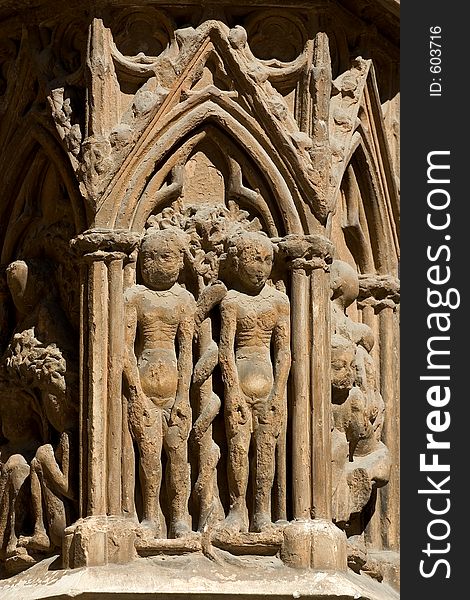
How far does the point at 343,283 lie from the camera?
1363 cm

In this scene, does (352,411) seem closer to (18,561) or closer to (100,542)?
(100,542)

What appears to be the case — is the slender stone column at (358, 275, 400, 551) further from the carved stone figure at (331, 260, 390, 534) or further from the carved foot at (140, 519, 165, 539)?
the carved foot at (140, 519, 165, 539)

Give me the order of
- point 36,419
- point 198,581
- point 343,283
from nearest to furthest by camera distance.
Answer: point 198,581, point 36,419, point 343,283

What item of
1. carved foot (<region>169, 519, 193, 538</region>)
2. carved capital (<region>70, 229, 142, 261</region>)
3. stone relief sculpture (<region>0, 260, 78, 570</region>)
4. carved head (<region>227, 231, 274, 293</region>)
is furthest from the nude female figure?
stone relief sculpture (<region>0, 260, 78, 570</region>)

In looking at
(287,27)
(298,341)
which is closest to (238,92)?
(287,27)

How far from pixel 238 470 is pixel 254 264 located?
1084 mm

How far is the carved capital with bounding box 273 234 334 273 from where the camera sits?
13.1 metres

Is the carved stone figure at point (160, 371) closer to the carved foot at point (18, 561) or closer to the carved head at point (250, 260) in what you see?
the carved head at point (250, 260)

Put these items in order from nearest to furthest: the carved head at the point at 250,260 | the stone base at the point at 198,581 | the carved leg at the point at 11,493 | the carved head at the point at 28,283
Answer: the stone base at the point at 198,581, the carved head at the point at 250,260, the carved leg at the point at 11,493, the carved head at the point at 28,283

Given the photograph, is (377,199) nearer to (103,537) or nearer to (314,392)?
(314,392)

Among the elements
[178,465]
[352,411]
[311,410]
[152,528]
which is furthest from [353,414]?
[152,528]

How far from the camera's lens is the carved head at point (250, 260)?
13062 millimetres

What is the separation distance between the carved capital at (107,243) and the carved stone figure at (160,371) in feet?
0.28

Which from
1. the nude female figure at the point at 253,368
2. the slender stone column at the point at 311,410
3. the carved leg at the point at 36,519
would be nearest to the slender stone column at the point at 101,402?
the carved leg at the point at 36,519
